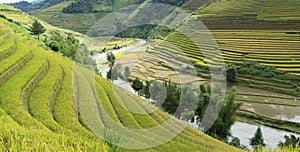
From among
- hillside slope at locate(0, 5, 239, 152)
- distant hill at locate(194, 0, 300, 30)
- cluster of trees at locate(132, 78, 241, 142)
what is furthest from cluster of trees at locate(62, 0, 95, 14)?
hillside slope at locate(0, 5, 239, 152)

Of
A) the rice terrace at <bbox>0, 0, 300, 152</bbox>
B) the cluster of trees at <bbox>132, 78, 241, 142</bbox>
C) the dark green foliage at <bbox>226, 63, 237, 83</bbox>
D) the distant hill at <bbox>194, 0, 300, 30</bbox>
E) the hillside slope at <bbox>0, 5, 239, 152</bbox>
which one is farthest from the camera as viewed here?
the distant hill at <bbox>194, 0, 300, 30</bbox>

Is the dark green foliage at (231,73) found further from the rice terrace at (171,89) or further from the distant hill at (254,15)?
the distant hill at (254,15)

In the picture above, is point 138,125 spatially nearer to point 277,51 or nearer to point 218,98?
point 218,98

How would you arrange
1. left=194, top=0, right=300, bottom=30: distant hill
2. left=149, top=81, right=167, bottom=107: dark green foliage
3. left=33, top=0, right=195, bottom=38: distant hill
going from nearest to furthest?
left=149, top=81, right=167, bottom=107: dark green foliage → left=194, top=0, right=300, bottom=30: distant hill → left=33, top=0, right=195, bottom=38: distant hill

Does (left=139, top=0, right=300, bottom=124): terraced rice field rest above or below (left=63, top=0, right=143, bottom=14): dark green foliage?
below

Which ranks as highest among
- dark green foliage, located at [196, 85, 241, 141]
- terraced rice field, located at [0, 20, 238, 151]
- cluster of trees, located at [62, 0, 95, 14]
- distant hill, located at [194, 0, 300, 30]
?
cluster of trees, located at [62, 0, 95, 14]

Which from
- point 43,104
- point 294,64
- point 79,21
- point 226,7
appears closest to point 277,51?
point 294,64

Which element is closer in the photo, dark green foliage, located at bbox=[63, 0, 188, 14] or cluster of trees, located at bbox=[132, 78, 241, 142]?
cluster of trees, located at bbox=[132, 78, 241, 142]

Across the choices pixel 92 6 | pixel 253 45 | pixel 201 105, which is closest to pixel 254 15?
pixel 253 45

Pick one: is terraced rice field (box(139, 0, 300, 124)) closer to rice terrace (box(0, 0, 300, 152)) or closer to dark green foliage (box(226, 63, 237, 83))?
rice terrace (box(0, 0, 300, 152))

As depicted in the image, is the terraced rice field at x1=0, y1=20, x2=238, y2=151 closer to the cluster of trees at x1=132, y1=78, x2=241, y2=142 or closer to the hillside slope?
the hillside slope
